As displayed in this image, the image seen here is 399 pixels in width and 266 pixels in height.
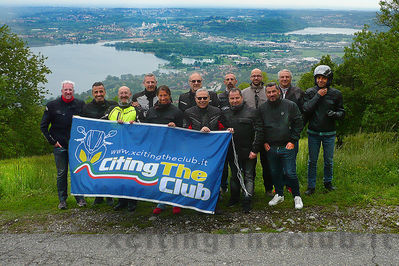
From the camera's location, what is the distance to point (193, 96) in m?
7.02

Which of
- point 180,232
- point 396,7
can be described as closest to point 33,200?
point 180,232

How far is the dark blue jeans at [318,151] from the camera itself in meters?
6.68

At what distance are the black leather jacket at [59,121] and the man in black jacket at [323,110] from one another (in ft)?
15.3

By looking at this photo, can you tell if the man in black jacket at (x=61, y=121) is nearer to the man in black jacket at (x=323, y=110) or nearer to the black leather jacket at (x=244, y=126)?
the black leather jacket at (x=244, y=126)

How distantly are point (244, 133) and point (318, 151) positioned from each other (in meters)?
1.84

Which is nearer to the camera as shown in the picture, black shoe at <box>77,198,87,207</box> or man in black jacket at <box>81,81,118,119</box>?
man in black jacket at <box>81,81,118,119</box>

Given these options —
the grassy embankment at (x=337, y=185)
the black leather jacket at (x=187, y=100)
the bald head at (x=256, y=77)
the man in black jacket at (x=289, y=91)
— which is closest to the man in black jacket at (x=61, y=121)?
the grassy embankment at (x=337, y=185)

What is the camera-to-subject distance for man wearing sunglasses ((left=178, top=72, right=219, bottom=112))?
6.88 m

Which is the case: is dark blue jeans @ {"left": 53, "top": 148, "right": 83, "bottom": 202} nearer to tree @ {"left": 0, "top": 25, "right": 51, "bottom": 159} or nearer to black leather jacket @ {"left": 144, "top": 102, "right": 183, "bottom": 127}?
black leather jacket @ {"left": 144, "top": 102, "right": 183, "bottom": 127}

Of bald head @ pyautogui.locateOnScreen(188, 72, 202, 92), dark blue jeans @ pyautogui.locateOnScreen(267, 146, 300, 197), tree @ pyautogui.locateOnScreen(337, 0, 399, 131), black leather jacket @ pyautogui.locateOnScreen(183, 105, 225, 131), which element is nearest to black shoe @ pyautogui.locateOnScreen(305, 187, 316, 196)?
dark blue jeans @ pyautogui.locateOnScreen(267, 146, 300, 197)

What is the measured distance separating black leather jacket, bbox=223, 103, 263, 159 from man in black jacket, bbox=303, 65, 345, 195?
1245 mm

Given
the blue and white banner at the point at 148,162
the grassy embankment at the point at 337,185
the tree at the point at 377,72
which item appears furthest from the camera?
the tree at the point at 377,72

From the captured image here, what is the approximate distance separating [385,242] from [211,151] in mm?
2958

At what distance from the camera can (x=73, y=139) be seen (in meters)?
6.54
